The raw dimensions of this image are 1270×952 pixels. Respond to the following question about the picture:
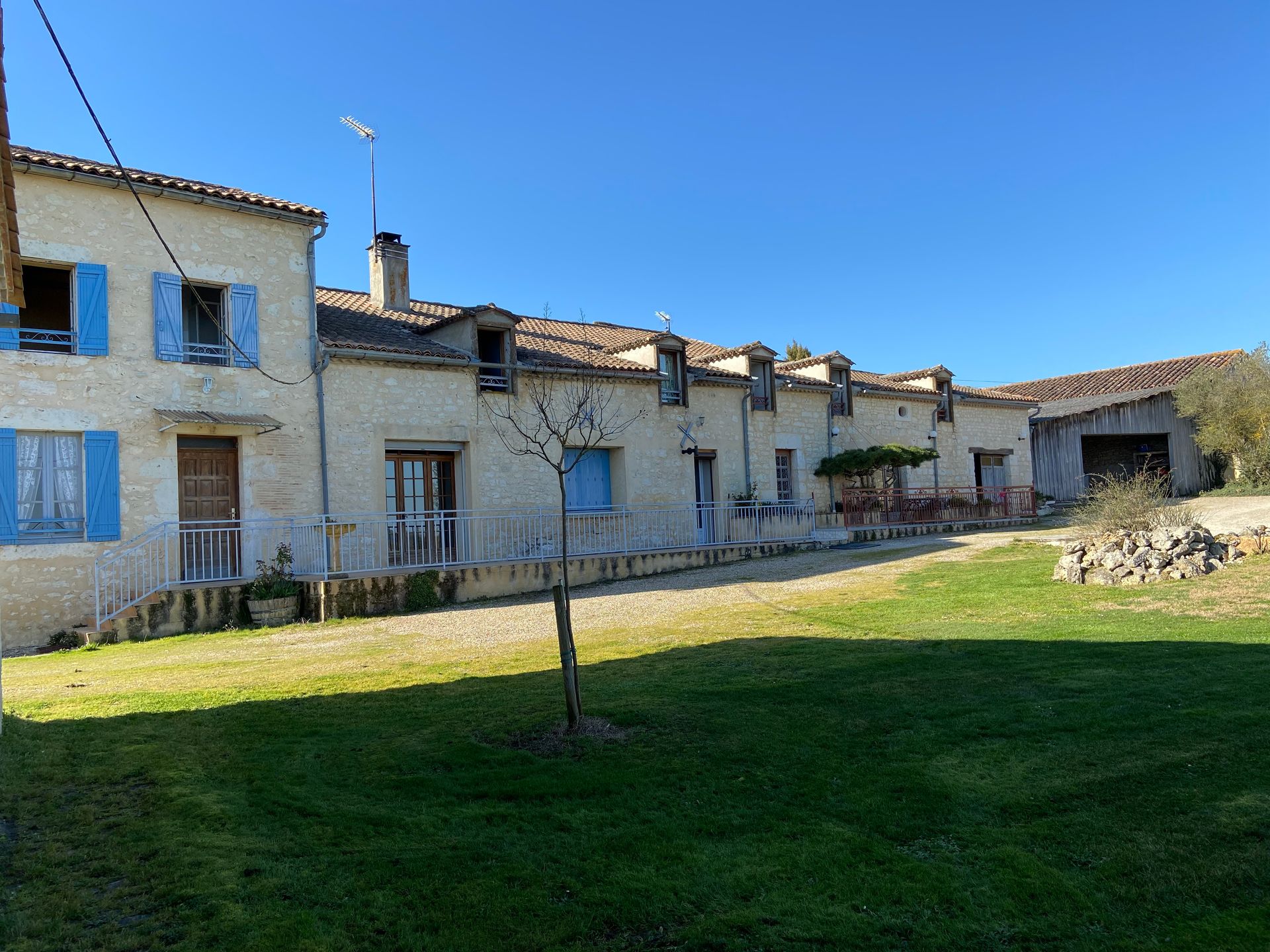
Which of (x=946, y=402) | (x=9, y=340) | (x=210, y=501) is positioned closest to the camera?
(x=9, y=340)

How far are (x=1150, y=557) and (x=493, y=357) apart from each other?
471 inches

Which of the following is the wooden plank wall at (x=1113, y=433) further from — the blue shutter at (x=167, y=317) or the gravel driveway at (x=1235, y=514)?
the blue shutter at (x=167, y=317)

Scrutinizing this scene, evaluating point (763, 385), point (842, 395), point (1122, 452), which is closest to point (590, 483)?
point (763, 385)

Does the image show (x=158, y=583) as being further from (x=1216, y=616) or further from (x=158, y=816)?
(x=1216, y=616)

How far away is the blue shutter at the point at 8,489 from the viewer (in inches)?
496

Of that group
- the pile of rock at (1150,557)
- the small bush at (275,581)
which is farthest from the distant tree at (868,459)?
the small bush at (275,581)

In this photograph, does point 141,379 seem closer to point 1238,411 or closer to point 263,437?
point 263,437

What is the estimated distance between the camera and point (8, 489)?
12656mm

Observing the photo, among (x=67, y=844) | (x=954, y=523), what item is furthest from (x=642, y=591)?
(x=954, y=523)

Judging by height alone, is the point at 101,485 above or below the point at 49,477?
below

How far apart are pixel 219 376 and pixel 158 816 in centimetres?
1162

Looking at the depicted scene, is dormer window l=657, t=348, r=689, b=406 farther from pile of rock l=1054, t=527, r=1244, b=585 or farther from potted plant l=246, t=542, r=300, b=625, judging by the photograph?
pile of rock l=1054, t=527, r=1244, b=585

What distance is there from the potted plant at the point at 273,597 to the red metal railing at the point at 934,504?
45.5 feet

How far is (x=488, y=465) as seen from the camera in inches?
683
